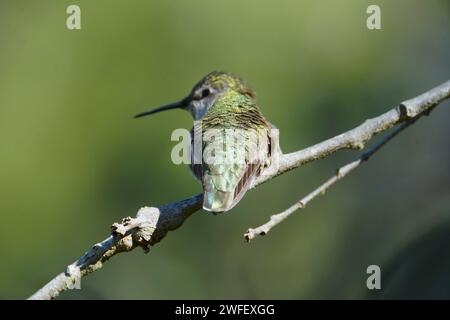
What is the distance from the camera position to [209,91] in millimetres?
5980

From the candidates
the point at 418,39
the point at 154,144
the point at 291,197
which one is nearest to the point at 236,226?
the point at 291,197

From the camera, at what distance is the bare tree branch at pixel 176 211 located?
2.85 metres

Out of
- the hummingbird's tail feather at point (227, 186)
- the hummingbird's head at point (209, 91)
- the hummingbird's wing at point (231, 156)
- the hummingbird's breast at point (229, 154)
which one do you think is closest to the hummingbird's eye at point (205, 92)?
the hummingbird's head at point (209, 91)

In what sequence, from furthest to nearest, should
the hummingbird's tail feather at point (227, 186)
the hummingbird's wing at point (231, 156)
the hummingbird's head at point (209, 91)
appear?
1. the hummingbird's head at point (209, 91)
2. the hummingbird's wing at point (231, 156)
3. the hummingbird's tail feather at point (227, 186)

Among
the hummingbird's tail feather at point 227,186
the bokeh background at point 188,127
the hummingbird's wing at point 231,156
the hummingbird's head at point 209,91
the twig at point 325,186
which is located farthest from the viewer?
the bokeh background at point 188,127

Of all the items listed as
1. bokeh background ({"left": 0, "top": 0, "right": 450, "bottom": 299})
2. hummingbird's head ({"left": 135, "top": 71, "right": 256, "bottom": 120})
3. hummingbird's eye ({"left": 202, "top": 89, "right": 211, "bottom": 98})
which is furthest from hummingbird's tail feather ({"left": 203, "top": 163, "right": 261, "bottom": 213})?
bokeh background ({"left": 0, "top": 0, "right": 450, "bottom": 299})

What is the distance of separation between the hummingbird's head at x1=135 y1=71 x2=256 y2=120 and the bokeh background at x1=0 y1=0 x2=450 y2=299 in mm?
636

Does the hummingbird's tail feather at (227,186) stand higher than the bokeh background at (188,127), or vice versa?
→ the bokeh background at (188,127)

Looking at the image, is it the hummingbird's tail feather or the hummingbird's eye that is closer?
the hummingbird's tail feather

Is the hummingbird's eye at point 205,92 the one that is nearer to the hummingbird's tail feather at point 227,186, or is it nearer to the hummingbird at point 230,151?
the hummingbird at point 230,151

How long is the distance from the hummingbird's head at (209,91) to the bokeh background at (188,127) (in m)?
0.64

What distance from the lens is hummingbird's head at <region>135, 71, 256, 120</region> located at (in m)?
5.87

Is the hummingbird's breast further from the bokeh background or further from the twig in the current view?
the bokeh background

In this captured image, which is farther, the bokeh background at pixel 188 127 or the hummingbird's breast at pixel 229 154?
the bokeh background at pixel 188 127
